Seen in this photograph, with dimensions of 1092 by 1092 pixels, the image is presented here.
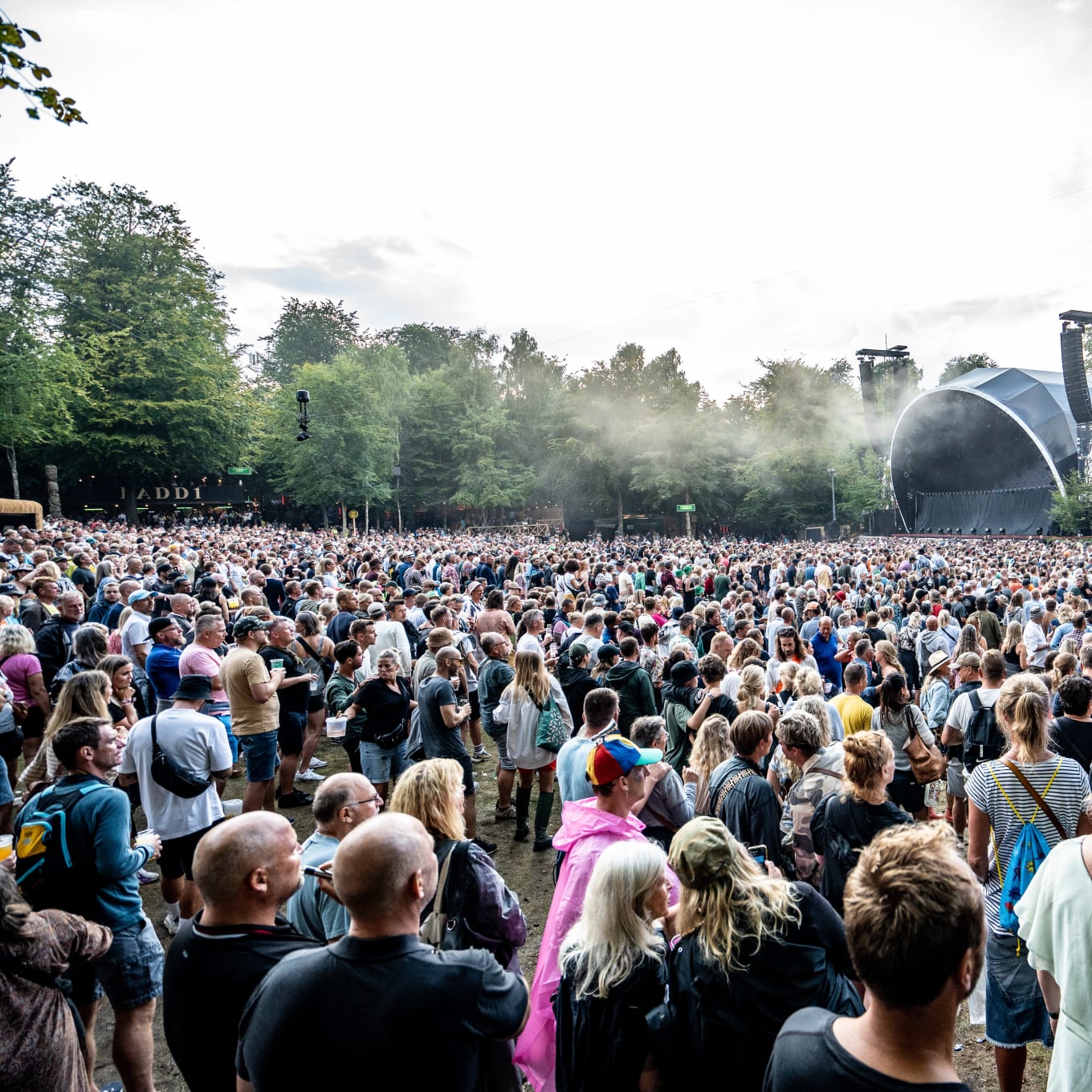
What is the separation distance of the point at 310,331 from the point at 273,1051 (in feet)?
238

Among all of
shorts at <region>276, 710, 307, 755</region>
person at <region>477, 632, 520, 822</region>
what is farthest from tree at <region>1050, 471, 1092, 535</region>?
shorts at <region>276, 710, 307, 755</region>

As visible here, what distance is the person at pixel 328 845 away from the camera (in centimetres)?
269

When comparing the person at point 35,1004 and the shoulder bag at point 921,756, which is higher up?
the person at point 35,1004

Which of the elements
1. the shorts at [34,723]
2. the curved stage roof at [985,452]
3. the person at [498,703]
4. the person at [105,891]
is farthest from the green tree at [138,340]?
the curved stage roof at [985,452]

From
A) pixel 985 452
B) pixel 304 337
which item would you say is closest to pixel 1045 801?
pixel 985 452

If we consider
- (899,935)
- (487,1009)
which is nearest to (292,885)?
(487,1009)

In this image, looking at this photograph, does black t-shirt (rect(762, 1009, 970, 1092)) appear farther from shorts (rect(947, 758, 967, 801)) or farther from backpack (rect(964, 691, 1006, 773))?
shorts (rect(947, 758, 967, 801))

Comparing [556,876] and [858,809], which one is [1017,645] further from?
[556,876]

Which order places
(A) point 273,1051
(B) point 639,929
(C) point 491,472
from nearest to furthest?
(A) point 273,1051, (B) point 639,929, (C) point 491,472

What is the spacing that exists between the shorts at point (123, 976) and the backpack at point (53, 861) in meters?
0.22

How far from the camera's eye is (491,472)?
159 feet

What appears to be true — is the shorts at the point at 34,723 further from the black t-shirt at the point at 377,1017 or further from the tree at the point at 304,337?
the tree at the point at 304,337

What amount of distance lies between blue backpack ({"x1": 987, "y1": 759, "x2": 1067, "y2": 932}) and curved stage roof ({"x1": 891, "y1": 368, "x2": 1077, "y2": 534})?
123 feet

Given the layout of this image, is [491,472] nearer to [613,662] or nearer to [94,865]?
[613,662]
